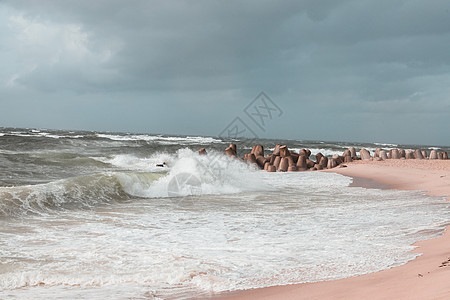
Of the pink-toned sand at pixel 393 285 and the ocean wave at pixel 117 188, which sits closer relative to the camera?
the pink-toned sand at pixel 393 285

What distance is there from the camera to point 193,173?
1121cm

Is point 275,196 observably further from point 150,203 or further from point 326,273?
point 326,273

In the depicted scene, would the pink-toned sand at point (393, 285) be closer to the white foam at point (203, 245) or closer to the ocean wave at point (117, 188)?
the white foam at point (203, 245)

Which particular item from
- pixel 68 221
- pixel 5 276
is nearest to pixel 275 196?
pixel 68 221

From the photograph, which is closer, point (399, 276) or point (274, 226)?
point (399, 276)

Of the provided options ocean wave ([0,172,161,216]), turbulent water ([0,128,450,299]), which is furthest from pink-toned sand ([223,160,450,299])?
ocean wave ([0,172,161,216])

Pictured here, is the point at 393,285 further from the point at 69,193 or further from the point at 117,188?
the point at 117,188

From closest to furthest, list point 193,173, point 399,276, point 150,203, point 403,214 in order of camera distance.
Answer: point 399,276 < point 403,214 < point 150,203 < point 193,173

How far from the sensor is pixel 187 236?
187 inches

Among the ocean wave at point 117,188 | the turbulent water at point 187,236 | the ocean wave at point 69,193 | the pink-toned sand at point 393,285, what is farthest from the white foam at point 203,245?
the ocean wave at point 117,188

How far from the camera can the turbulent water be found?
316cm

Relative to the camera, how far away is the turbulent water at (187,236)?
316 cm

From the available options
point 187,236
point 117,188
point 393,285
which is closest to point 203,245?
point 187,236

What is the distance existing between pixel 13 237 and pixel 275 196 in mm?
5594
